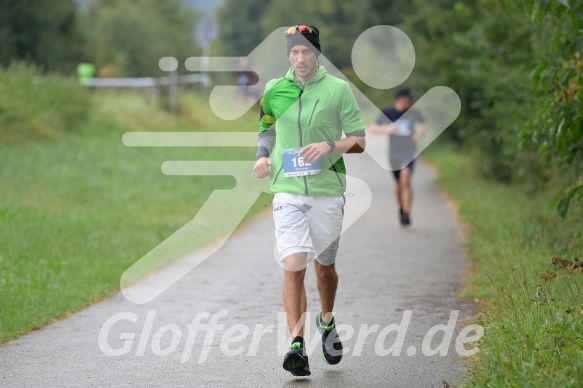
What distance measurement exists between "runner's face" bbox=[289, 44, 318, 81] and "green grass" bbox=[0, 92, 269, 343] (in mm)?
2898

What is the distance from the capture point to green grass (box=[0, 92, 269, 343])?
9695 mm

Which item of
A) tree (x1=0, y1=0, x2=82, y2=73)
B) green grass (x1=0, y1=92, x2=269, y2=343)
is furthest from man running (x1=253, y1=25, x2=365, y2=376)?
tree (x1=0, y1=0, x2=82, y2=73)

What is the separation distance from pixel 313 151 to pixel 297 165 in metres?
0.17

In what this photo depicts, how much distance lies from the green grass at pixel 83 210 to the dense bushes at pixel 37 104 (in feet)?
1.26

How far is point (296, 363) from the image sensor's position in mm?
6562

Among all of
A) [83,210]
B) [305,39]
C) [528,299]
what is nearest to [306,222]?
[305,39]

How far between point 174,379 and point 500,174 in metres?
14.3

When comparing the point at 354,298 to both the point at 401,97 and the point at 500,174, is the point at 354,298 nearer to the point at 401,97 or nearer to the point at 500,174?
the point at 401,97

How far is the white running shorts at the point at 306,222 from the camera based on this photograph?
6.91 metres

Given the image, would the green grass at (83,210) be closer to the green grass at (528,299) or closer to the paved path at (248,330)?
the paved path at (248,330)

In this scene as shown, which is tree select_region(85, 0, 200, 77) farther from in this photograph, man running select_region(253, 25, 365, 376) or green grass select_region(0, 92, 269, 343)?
man running select_region(253, 25, 365, 376)

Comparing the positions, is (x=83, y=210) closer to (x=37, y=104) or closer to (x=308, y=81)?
(x=308, y=81)

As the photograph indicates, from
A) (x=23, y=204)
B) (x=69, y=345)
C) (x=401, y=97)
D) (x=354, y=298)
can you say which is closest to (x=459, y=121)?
(x=401, y=97)

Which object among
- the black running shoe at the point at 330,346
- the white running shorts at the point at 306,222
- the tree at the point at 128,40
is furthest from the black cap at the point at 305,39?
the tree at the point at 128,40
